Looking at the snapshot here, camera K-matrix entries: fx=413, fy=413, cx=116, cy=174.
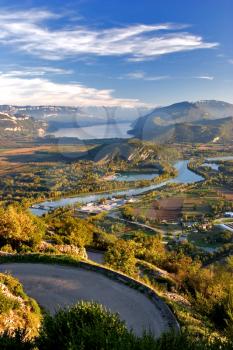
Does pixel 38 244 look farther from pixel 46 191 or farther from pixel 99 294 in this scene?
pixel 46 191

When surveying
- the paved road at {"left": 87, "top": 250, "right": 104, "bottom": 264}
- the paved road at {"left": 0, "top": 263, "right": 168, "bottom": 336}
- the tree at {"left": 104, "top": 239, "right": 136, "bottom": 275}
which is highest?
the paved road at {"left": 0, "top": 263, "right": 168, "bottom": 336}

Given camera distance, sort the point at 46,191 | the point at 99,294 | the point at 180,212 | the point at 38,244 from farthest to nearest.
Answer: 1. the point at 46,191
2. the point at 180,212
3. the point at 38,244
4. the point at 99,294

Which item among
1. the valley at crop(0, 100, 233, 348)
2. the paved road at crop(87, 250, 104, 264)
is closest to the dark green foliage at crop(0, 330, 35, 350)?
the valley at crop(0, 100, 233, 348)

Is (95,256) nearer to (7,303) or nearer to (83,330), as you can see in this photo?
(7,303)

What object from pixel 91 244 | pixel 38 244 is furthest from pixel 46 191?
pixel 38 244

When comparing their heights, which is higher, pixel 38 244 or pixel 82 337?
pixel 82 337

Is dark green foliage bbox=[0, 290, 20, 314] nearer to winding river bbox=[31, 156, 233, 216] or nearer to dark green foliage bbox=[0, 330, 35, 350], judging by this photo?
dark green foliage bbox=[0, 330, 35, 350]

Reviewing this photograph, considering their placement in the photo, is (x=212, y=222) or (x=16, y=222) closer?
(x=16, y=222)

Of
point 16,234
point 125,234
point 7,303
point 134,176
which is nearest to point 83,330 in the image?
point 7,303
